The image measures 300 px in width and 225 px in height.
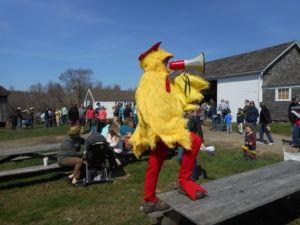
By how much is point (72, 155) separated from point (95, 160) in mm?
554

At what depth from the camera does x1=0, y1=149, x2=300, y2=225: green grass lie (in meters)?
Answer: 3.46

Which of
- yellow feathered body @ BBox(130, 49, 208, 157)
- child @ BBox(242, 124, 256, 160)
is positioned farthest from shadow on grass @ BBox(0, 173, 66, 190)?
child @ BBox(242, 124, 256, 160)

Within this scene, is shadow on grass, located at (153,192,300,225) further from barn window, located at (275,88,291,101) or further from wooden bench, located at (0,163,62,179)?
barn window, located at (275,88,291,101)

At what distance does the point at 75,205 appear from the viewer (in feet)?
12.7

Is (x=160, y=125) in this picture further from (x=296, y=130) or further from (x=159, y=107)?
(x=296, y=130)

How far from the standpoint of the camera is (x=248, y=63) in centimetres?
1850

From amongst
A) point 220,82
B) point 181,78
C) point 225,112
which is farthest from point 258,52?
point 181,78

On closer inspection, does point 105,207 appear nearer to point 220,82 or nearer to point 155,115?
point 155,115

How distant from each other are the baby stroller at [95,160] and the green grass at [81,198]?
0.15 meters

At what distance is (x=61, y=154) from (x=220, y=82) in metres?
17.1

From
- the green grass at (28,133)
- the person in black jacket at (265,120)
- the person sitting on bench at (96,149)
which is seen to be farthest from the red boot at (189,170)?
the green grass at (28,133)

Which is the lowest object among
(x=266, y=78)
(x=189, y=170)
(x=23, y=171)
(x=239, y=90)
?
(x=23, y=171)

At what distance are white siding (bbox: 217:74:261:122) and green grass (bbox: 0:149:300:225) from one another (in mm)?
12176

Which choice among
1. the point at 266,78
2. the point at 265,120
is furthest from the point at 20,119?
the point at 266,78
